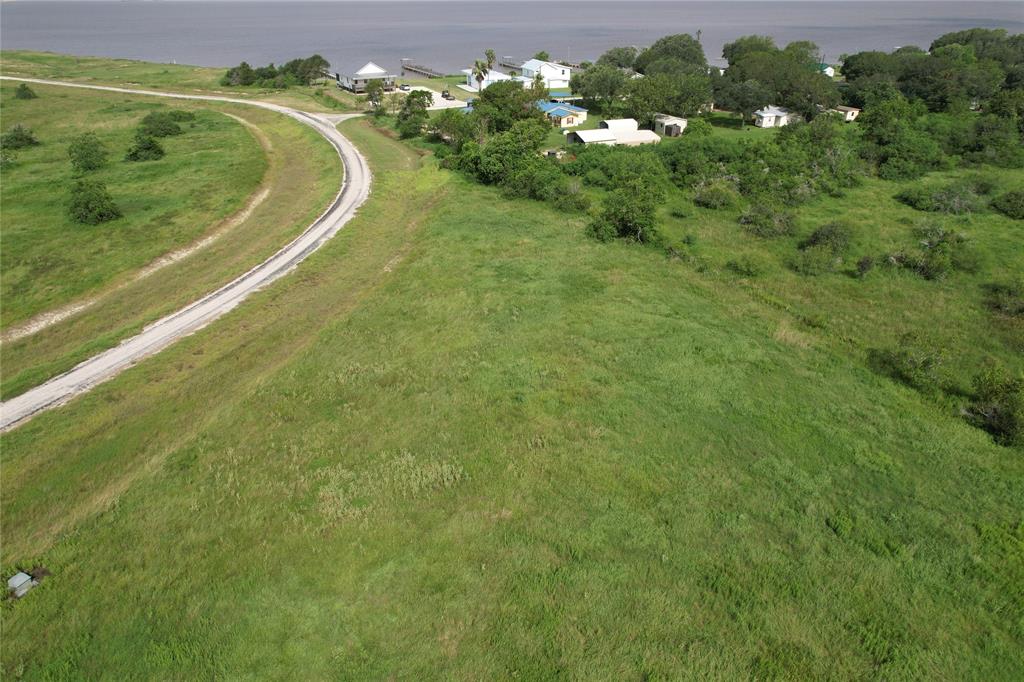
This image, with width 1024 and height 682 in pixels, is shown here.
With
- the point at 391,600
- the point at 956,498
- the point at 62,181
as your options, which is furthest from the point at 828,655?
the point at 62,181

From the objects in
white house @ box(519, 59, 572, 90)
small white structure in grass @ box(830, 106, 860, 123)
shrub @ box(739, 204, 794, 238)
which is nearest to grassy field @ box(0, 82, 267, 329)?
shrub @ box(739, 204, 794, 238)

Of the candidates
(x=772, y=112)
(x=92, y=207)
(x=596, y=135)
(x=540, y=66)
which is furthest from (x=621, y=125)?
(x=92, y=207)

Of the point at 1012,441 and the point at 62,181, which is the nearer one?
the point at 1012,441

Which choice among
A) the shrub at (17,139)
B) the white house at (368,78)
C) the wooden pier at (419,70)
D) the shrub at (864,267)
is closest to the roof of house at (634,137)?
the shrub at (864,267)

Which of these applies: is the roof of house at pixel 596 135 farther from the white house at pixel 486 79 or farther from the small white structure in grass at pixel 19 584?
the small white structure in grass at pixel 19 584

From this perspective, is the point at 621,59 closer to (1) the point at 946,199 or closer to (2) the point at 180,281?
(1) the point at 946,199

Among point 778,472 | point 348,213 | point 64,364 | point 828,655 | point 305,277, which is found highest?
point 348,213

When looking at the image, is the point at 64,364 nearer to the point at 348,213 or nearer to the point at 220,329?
the point at 220,329
